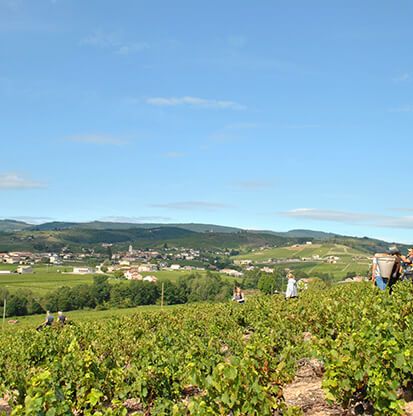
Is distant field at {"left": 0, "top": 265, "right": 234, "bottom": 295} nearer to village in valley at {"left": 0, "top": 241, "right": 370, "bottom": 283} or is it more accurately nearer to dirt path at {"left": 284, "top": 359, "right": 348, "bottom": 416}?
village in valley at {"left": 0, "top": 241, "right": 370, "bottom": 283}

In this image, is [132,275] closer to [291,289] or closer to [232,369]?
[291,289]

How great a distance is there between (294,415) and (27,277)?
98851 millimetres

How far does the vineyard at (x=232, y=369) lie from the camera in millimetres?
5062

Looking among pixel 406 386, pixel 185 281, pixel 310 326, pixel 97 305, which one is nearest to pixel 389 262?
pixel 310 326

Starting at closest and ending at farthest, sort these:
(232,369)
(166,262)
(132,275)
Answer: (232,369) < (132,275) < (166,262)

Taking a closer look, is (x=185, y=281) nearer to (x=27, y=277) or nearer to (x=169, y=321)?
(x=27, y=277)

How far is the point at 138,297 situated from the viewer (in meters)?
74.6

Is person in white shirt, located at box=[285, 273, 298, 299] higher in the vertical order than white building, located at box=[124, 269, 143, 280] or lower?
higher

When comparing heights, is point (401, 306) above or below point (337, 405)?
above

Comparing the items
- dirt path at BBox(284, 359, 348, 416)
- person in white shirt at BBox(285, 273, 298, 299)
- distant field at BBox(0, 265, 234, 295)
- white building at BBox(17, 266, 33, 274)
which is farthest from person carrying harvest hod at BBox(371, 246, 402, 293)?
white building at BBox(17, 266, 33, 274)

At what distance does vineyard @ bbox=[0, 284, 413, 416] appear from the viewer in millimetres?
5062

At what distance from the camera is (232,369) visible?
16.3 feet

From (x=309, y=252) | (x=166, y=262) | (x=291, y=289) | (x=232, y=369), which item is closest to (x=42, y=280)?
(x=166, y=262)

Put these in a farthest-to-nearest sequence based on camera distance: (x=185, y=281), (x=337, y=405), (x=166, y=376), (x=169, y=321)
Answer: (x=185, y=281) → (x=169, y=321) → (x=166, y=376) → (x=337, y=405)
